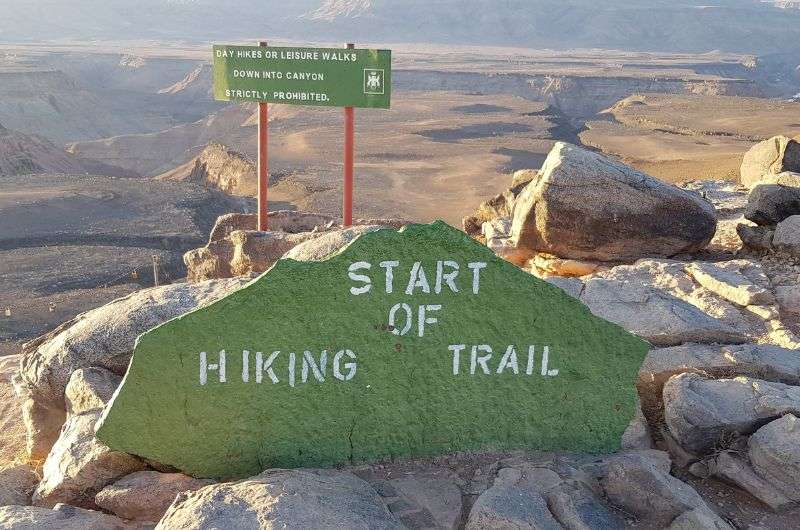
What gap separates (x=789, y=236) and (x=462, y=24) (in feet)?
446

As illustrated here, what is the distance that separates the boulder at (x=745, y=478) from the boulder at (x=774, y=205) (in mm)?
5394

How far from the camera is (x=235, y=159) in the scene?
31.9 meters

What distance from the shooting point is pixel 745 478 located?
4277 mm

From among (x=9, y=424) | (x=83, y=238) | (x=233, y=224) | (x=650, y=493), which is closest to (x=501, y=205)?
(x=233, y=224)

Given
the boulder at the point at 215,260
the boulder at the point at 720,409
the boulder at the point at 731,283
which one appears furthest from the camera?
the boulder at the point at 215,260

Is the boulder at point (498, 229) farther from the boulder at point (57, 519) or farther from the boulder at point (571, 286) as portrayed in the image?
the boulder at point (57, 519)

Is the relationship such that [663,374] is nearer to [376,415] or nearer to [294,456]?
[376,415]

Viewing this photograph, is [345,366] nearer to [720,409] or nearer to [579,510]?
[579,510]

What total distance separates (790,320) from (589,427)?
320 cm

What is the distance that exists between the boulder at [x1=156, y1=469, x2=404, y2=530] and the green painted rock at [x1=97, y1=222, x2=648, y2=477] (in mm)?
463

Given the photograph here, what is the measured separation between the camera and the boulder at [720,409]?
4555 mm

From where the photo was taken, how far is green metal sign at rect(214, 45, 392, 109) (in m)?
8.76

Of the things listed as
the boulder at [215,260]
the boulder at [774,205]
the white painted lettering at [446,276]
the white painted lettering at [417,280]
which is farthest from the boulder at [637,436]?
the boulder at [215,260]

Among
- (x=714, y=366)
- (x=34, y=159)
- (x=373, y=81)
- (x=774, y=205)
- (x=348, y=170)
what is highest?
(x=373, y=81)
